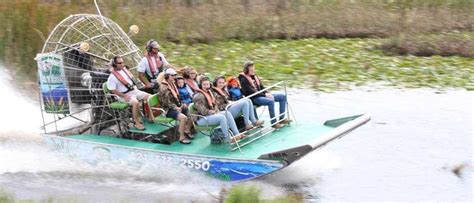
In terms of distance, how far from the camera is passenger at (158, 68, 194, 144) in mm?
14242

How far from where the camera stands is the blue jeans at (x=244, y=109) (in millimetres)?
14094

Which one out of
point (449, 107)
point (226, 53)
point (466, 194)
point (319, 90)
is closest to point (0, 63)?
point (226, 53)

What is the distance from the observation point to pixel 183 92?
14.5 metres

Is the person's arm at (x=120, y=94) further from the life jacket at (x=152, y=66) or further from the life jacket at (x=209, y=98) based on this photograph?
the life jacket at (x=209, y=98)

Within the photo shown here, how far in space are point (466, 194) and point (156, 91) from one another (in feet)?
16.1

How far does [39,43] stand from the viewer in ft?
65.5

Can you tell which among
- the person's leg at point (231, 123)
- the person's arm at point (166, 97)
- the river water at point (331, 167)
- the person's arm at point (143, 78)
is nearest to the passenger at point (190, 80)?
the person's arm at point (166, 97)

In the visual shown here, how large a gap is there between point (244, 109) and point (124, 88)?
1.87 m

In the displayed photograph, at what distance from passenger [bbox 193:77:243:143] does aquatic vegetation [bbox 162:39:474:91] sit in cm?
603

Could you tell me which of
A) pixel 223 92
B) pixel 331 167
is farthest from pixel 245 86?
pixel 331 167

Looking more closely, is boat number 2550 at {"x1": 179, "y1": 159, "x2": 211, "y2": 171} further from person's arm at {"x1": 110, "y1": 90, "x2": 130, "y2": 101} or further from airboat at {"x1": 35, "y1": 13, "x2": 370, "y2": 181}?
person's arm at {"x1": 110, "y1": 90, "x2": 130, "y2": 101}

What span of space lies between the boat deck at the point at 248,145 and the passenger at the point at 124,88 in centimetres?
45

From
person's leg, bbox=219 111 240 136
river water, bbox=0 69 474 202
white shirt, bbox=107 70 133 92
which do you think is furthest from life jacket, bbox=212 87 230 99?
white shirt, bbox=107 70 133 92

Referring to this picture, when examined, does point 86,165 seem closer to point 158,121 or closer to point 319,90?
point 158,121
